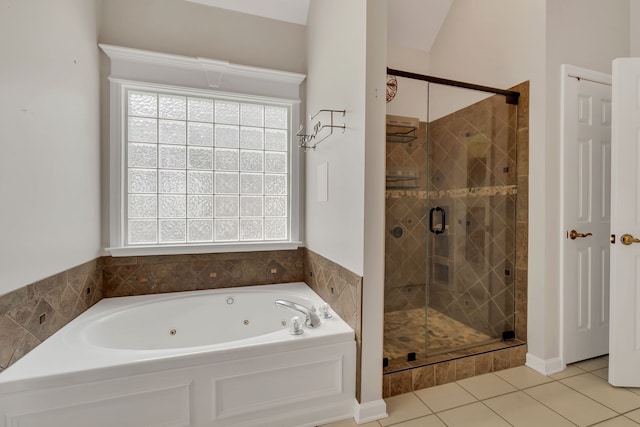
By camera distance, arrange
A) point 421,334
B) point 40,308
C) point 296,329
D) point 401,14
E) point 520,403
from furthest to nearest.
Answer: point 401,14 → point 421,334 → point 520,403 → point 296,329 → point 40,308

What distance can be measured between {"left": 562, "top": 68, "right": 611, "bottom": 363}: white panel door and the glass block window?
7.30 feet

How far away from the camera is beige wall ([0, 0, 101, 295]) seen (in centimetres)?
145

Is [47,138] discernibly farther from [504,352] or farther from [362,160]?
[504,352]

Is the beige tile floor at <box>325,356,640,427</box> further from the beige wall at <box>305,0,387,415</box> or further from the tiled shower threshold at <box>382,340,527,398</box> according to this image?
the beige wall at <box>305,0,387,415</box>

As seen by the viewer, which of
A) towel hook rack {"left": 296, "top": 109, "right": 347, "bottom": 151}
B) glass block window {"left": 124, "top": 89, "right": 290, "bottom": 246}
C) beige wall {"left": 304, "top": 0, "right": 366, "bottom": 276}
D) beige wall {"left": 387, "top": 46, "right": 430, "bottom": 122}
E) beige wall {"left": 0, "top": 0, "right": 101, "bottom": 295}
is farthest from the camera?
glass block window {"left": 124, "top": 89, "right": 290, "bottom": 246}

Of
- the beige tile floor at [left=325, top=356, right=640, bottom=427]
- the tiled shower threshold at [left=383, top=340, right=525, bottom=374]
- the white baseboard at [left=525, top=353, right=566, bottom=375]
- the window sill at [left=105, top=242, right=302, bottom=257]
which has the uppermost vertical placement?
the window sill at [left=105, top=242, right=302, bottom=257]

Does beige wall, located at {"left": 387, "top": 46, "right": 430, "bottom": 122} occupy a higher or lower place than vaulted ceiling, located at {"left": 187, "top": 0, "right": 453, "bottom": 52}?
lower

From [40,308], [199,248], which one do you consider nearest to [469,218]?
[199,248]

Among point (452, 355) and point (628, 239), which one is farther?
point (452, 355)

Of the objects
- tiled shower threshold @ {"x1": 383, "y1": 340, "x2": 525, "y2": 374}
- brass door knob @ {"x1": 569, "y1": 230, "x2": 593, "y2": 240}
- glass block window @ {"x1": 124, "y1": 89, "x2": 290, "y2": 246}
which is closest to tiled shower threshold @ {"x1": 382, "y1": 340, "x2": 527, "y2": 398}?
tiled shower threshold @ {"x1": 383, "y1": 340, "x2": 525, "y2": 374}

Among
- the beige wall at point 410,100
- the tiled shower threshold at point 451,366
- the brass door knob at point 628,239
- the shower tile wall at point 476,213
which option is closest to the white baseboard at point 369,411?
the tiled shower threshold at point 451,366

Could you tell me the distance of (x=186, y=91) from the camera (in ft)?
8.54

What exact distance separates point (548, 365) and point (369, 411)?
141 cm

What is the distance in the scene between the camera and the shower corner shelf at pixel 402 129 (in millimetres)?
2447
